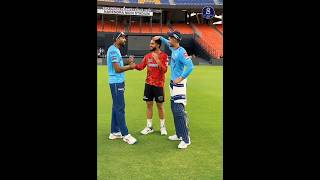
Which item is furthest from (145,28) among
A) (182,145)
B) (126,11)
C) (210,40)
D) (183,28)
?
(182,145)

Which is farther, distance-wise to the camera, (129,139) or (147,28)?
(147,28)

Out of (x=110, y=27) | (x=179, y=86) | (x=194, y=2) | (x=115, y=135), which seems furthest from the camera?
(x=194, y=2)

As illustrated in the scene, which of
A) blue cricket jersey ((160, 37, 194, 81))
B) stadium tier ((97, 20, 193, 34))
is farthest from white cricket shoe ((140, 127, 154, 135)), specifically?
stadium tier ((97, 20, 193, 34))

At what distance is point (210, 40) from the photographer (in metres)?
45.3

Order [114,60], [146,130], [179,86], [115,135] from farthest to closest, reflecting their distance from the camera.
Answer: [146,130] < [115,135] < [114,60] < [179,86]

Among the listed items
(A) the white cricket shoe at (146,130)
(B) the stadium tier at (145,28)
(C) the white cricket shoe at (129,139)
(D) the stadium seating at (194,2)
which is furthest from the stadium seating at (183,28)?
(C) the white cricket shoe at (129,139)

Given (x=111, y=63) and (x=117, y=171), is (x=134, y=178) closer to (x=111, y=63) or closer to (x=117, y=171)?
(x=117, y=171)

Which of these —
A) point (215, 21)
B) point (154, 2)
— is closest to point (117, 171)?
point (154, 2)

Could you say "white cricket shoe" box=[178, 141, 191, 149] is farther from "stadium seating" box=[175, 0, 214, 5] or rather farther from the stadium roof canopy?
"stadium seating" box=[175, 0, 214, 5]

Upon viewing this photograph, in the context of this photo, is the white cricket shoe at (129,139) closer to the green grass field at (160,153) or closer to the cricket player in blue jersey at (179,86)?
the green grass field at (160,153)

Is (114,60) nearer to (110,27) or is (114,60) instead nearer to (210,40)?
(110,27)

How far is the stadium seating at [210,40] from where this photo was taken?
39531 mm

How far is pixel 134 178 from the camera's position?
4984 millimetres

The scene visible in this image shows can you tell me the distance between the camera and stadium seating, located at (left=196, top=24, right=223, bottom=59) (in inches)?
1556
